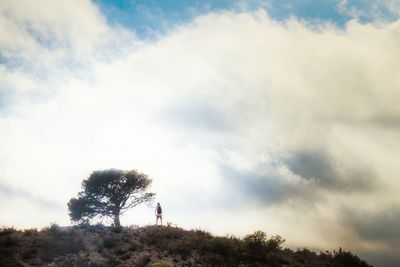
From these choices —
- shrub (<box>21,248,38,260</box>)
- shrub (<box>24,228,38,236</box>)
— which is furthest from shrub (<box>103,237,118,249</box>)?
shrub (<box>24,228,38,236</box>)

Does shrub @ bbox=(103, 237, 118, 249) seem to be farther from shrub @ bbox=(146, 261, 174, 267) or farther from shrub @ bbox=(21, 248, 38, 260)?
shrub @ bbox=(146, 261, 174, 267)

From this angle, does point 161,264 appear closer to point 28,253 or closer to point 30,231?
point 28,253

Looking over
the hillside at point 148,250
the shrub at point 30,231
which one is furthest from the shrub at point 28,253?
the shrub at point 30,231

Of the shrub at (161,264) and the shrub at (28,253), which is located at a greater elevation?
the shrub at (28,253)

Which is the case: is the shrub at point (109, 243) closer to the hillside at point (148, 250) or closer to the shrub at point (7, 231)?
the hillside at point (148, 250)

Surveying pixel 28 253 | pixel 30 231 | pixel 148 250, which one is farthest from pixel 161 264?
pixel 30 231

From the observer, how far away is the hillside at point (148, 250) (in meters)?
25.3

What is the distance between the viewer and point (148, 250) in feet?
91.4

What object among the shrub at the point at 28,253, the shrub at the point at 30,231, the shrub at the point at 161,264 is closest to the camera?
the shrub at the point at 161,264

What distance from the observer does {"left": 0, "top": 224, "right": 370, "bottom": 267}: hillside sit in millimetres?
25312

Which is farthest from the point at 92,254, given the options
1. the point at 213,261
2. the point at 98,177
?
the point at 98,177

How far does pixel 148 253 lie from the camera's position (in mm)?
26828

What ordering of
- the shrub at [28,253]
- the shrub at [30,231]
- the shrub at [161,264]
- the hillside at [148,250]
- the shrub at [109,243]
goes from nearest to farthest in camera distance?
the shrub at [161,264] < the hillside at [148,250] < the shrub at [28,253] < the shrub at [109,243] < the shrub at [30,231]

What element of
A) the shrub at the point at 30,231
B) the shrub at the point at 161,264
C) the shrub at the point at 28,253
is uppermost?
the shrub at the point at 30,231
